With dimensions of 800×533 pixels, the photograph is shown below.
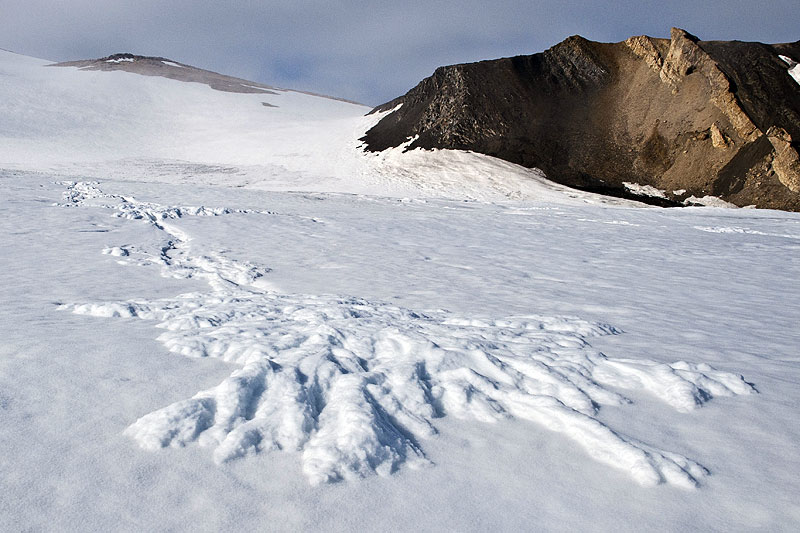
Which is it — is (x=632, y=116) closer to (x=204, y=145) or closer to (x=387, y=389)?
(x=204, y=145)

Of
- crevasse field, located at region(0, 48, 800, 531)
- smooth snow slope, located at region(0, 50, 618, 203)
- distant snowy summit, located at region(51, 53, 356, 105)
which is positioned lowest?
crevasse field, located at region(0, 48, 800, 531)

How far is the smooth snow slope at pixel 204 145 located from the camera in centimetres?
2847

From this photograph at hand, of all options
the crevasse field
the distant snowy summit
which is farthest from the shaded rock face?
the distant snowy summit

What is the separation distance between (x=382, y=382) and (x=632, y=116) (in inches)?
1654

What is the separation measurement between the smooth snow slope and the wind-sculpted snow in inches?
876

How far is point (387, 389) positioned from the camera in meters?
2.93

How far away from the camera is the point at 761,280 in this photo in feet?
24.6

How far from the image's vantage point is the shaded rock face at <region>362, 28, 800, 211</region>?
3088 cm

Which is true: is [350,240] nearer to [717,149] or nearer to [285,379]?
[285,379]

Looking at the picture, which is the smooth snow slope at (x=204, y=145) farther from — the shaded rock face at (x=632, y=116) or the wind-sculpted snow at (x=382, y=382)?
the wind-sculpted snow at (x=382, y=382)

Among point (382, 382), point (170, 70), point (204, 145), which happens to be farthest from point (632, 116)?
point (170, 70)

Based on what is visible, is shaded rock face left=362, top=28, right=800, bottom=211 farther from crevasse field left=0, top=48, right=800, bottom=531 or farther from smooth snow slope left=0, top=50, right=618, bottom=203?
crevasse field left=0, top=48, right=800, bottom=531

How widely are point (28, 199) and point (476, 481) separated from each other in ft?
50.4

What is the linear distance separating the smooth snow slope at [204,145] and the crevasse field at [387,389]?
1996cm
